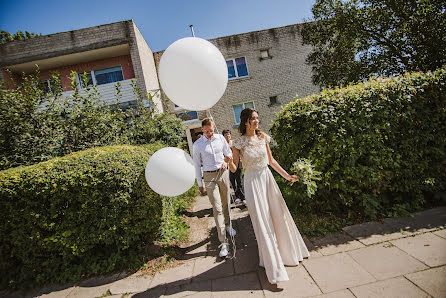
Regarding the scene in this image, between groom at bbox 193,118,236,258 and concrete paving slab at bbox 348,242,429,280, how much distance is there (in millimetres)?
1865

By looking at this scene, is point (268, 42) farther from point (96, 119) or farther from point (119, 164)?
point (119, 164)

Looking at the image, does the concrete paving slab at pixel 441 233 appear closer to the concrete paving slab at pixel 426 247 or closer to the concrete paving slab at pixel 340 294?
the concrete paving slab at pixel 426 247

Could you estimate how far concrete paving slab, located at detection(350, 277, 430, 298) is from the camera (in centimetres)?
193

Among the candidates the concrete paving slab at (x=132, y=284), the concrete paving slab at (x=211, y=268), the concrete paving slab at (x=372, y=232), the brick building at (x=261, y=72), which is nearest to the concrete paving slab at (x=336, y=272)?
the concrete paving slab at (x=372, y=232)

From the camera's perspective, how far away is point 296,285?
2303 mm

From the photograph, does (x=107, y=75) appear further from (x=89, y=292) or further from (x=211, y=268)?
(x=211, y=268)

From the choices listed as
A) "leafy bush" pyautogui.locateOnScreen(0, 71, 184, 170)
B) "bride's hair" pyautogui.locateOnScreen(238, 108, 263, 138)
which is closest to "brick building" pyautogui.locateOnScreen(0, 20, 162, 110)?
"leafy bush" pyautogui.locateOnScreen(0, 71, 184, 170)

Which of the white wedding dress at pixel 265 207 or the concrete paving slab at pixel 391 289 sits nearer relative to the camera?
the concrete paving slab at pixel 391 289

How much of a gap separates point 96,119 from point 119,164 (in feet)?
9.04

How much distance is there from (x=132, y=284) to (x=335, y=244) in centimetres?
306

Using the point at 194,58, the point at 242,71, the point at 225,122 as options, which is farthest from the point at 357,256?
the point at 242,71

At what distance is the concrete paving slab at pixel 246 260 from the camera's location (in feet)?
9.00

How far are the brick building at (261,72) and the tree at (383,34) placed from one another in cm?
475

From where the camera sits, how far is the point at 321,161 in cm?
335
